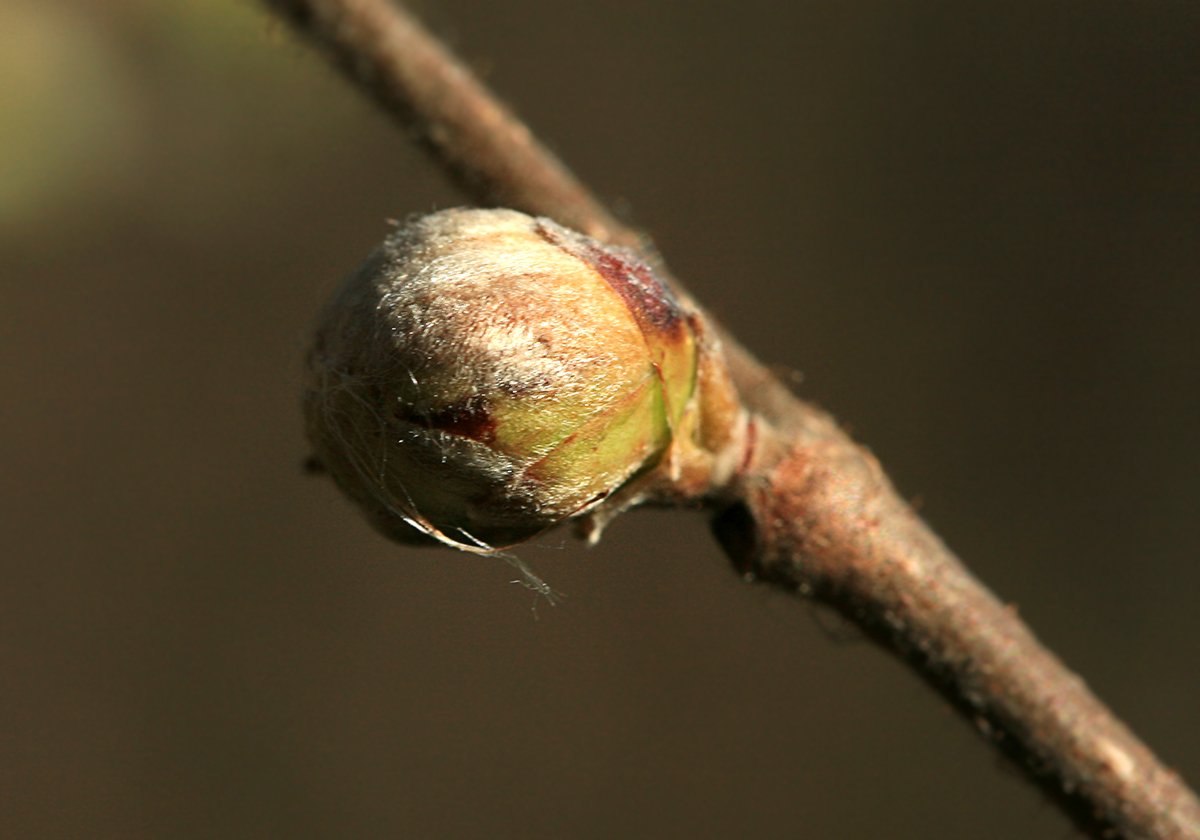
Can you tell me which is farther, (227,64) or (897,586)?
(227,64)

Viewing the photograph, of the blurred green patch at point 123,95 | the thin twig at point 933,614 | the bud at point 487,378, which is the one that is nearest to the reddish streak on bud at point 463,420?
the bud at point 487,378

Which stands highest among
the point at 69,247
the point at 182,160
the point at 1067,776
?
the point at 1067,776

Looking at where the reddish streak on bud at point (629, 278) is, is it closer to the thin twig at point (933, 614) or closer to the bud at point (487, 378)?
the bud at point (487, 378)

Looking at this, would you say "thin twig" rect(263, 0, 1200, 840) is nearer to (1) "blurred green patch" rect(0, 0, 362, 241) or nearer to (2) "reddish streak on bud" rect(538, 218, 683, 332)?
(2) "reddish streak on bud" rect(538, 218, 683, 332)

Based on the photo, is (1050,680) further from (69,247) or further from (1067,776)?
(69,247)

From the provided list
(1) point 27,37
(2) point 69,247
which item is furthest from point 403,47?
(2) point 69,247

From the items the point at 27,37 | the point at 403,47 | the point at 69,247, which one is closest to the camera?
the point at 403,47
